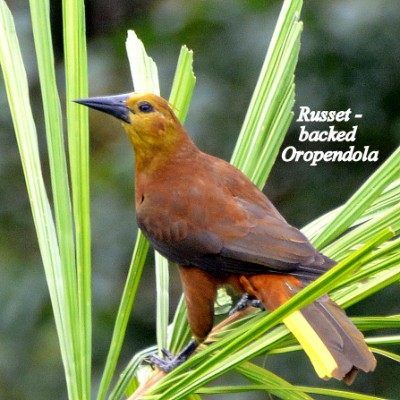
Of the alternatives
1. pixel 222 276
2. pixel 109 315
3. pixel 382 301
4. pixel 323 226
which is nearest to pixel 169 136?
pixel 222 276

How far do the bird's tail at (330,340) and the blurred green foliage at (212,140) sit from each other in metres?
1.38

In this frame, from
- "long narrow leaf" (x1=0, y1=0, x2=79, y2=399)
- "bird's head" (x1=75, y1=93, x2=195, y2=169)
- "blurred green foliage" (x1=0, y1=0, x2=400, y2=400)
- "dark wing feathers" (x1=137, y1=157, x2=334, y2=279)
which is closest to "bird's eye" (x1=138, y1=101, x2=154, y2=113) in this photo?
"bird's head" (x1=75, y1=93, x2=195, y2=169)

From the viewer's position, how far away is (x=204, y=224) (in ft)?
5.02

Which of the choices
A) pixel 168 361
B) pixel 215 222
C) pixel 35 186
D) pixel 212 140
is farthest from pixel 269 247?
pixel 212 140

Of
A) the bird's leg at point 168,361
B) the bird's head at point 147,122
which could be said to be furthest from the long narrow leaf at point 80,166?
the bird's head at point 147,122

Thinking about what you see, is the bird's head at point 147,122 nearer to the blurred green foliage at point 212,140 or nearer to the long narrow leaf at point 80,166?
the long narrow leaf at point 80,166

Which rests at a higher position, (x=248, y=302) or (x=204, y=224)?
(x=204, y=224)

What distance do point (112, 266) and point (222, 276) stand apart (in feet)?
3.58

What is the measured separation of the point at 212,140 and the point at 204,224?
Answer: 1083 mm

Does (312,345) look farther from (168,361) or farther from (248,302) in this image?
(248,302)

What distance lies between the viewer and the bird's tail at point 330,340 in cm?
96

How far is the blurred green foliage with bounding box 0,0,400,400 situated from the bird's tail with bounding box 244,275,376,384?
138 centimetres

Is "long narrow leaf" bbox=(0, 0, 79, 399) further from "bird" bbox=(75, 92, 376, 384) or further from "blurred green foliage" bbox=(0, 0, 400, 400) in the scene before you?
"blurred green foliage" bbox=(0, 0, 400, 400)

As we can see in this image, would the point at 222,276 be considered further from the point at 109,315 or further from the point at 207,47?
the point at 207,47
